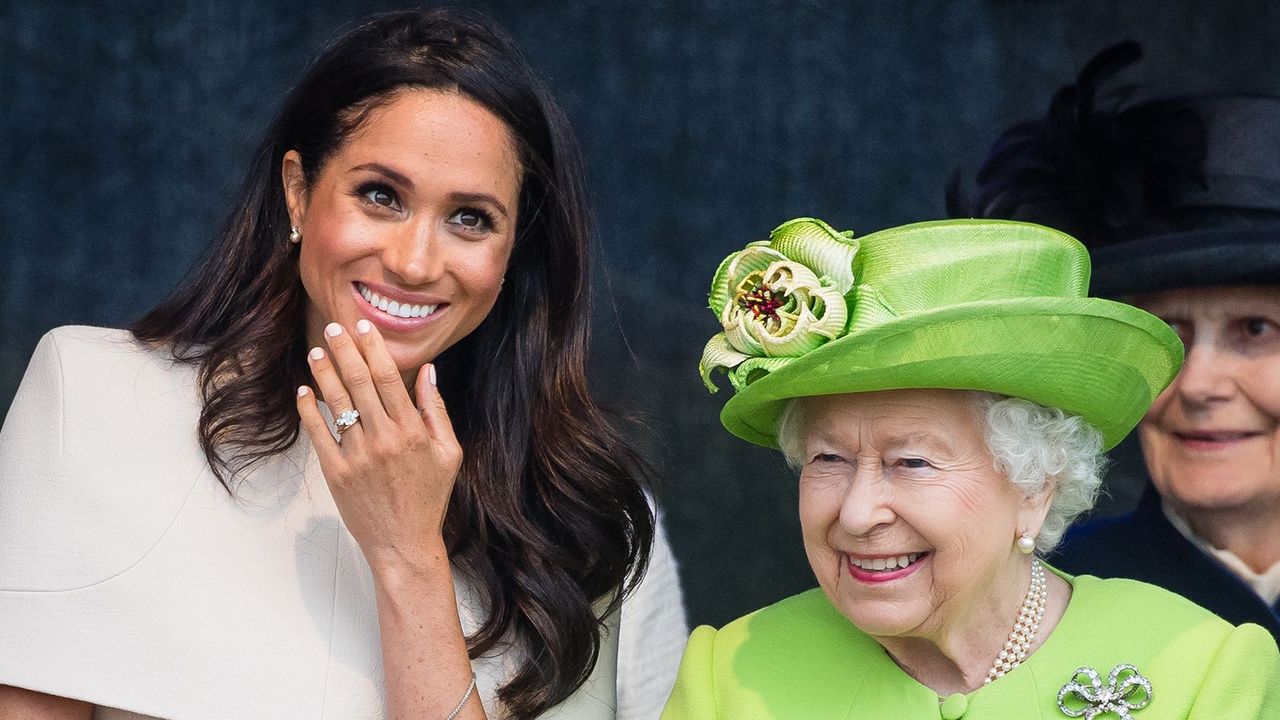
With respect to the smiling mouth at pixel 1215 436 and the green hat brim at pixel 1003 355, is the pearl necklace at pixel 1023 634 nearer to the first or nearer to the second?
the green hat brim at pixel 1003 355

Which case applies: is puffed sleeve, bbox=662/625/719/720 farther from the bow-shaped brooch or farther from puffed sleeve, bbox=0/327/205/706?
puffed sleeve, bbox=0/327/205/706

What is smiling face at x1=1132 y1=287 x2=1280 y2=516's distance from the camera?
3705 millimetres

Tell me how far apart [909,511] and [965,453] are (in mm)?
140

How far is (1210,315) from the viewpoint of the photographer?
375cm

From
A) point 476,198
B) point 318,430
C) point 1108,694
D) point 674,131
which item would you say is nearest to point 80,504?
point 318,430

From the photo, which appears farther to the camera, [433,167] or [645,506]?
[645,506]

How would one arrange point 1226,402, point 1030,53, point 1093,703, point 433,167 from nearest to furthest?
point 1093,703, point 433,167, point 1226,402, point 1030,53

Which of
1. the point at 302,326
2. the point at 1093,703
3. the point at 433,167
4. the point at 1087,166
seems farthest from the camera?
the point at 1087,166

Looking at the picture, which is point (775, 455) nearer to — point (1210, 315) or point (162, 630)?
point (1210, 315)

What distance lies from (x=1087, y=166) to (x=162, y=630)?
236 cm

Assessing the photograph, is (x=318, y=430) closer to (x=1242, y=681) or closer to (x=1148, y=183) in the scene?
(x=1242, y=681)

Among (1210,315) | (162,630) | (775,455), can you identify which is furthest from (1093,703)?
(775,455)

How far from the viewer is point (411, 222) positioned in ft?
9.88

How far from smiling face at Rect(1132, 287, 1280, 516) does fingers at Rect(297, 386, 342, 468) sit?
1.93m
